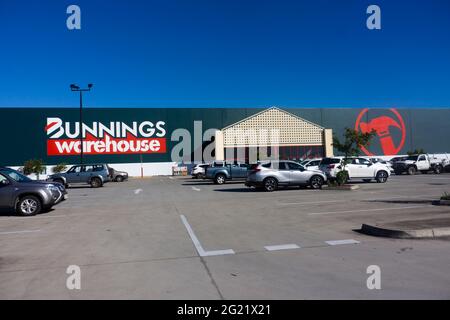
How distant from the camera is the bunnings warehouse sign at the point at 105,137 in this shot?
45594mm

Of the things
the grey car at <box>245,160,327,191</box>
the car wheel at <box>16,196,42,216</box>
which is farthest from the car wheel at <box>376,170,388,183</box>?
the car wheel at <box>16,196,42,216</box>

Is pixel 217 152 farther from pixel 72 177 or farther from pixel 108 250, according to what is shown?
pixel 108 250

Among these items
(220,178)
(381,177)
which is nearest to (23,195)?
(220,178)

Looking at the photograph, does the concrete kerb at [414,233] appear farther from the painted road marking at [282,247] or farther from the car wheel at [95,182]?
the car wheel at [95,182]

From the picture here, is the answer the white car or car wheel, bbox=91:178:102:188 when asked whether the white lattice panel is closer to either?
car wheel, bbox=91:178:102:188

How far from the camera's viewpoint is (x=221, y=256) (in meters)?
6.44

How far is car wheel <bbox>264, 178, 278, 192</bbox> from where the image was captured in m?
19.3

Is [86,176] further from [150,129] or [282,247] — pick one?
[282,247]

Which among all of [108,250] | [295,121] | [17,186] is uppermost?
[295,121]

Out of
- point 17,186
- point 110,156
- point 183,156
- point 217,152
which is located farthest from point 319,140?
point 17,186

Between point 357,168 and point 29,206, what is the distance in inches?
722

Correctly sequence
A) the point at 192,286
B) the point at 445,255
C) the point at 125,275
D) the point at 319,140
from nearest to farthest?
the point at 192,286, the point at 125,275, the point at 445,255, the point at 319,140

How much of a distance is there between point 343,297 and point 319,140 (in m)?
47.1
